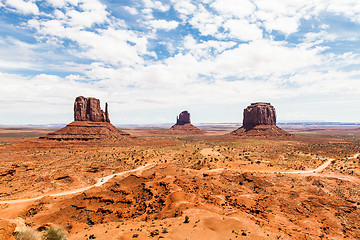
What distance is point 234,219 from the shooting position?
18375mm

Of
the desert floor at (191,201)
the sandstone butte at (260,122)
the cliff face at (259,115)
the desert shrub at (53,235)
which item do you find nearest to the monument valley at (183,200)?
the desert floor at (191,201)

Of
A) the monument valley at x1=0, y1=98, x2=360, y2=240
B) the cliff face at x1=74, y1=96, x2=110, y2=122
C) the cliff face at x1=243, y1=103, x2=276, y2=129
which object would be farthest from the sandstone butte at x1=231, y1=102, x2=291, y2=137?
the cliff face at x1=74, y1=96, x2=110, y2=122

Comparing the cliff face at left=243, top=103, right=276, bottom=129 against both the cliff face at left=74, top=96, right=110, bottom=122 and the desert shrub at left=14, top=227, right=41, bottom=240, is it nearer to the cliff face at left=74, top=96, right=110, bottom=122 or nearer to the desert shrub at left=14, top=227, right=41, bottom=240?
the cliff face at left=74, top=96, right=110, bottom=122

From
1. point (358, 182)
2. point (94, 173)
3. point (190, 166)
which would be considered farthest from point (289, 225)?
point (94, 173)

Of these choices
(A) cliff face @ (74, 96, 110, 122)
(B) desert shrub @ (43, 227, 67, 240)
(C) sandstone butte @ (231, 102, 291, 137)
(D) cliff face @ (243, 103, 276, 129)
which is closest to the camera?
(B) desert shrub @ (43, 227, 67, 240)

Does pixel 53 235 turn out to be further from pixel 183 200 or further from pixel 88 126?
pixel 88 126

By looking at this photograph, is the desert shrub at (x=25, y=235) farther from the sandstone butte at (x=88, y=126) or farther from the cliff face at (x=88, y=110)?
the cliff face at (x=88, y=110)

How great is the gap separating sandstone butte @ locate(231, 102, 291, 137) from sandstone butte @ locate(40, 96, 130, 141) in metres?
92.5

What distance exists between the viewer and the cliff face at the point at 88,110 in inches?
4028

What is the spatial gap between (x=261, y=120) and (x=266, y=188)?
119750 mm

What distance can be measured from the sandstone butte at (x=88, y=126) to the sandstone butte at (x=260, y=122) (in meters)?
92.5

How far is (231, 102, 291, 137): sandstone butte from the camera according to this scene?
134850mm

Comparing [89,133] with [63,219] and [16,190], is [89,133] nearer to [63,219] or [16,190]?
[16,190]

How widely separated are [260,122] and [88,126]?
4782 inches
